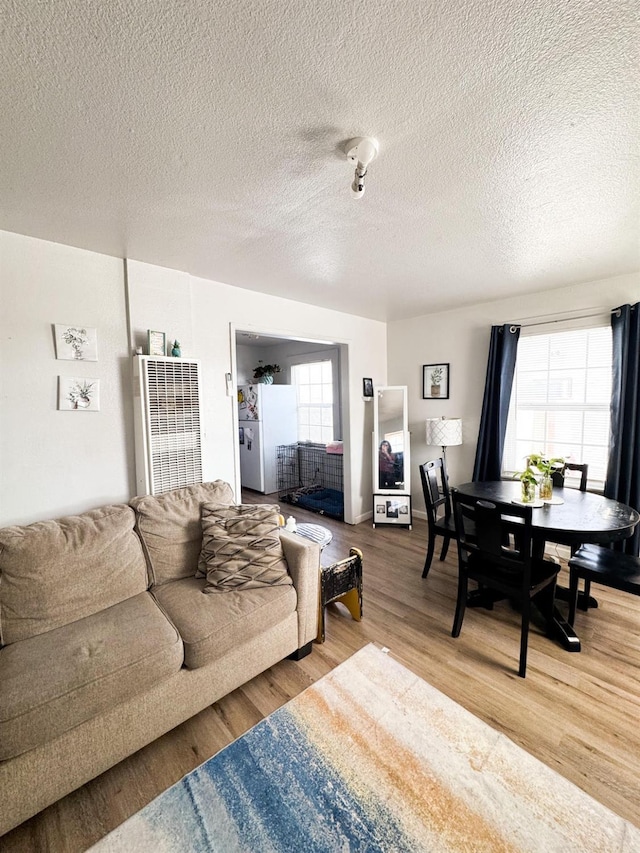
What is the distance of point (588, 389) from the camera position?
10.1ft

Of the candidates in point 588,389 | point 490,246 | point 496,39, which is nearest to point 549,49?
point 496,39

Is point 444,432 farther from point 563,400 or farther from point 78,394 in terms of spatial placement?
point 78,394

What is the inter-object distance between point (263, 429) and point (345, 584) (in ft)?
11.2

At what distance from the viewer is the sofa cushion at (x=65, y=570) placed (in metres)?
1.52

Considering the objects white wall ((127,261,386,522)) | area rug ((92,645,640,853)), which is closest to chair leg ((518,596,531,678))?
area rug ((92,645,640,853))

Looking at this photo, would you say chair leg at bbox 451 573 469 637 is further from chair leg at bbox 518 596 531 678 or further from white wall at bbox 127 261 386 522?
white wall at bbox 127 261 386 522

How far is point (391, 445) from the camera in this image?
4113mm

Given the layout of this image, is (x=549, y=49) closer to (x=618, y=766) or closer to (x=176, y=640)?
(x=176, y=640)

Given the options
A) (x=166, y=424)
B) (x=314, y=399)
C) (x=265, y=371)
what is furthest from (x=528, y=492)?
(x=265, y=371)

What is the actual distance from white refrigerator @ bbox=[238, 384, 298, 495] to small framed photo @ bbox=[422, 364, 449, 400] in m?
2.37

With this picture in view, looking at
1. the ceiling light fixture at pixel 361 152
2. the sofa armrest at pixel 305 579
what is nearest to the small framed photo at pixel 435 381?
the sofa armrest at pixel 305 579

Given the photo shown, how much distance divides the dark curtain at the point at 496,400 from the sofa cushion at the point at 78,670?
10.2 ft

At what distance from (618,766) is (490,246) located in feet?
8.73

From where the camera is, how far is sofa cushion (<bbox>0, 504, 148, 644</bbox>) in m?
1.52
